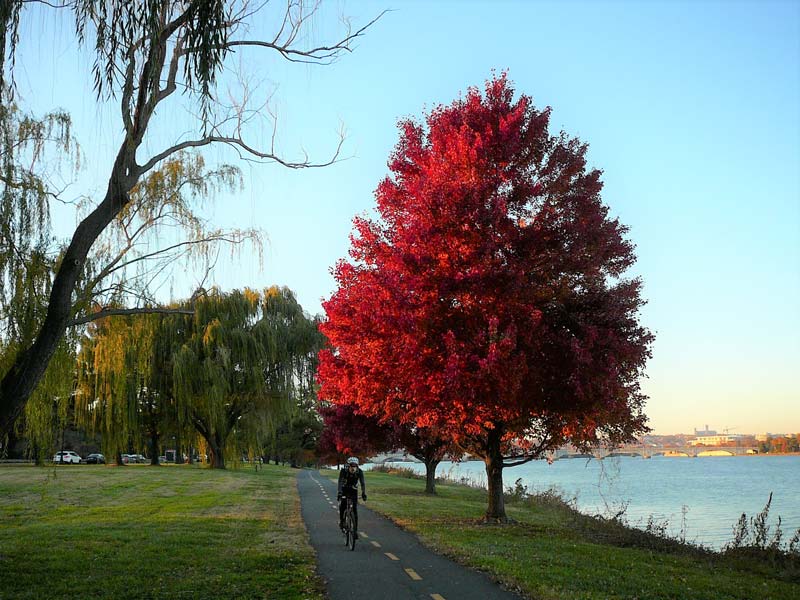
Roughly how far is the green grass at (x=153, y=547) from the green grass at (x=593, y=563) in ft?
9.72

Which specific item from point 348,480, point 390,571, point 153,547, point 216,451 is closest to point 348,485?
point 348,480

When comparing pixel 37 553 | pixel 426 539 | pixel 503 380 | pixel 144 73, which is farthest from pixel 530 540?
pixel 144 73

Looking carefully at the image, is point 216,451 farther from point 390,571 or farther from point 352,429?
point 390,571

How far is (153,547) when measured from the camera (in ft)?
41.7

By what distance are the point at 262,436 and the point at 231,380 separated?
393 centimetres

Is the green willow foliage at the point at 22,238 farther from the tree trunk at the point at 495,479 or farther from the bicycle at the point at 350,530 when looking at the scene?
the tree trunk at the point at 495,479

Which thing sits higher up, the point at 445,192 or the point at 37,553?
the point at 445,192

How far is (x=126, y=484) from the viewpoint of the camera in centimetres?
3006

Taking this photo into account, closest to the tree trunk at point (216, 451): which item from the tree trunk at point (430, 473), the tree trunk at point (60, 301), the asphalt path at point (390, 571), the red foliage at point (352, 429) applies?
the red foliage at point (352, 429)

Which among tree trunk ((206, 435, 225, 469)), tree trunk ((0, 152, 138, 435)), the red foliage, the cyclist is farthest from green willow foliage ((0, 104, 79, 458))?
tree trunk ((206, 435, 225, 469))

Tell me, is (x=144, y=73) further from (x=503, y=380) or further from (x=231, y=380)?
(x=231, y=380)

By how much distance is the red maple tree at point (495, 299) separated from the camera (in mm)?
15484

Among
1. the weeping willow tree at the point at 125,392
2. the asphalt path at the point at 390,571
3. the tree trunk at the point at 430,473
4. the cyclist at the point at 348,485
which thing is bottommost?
the tree trunk at the point at 430,473

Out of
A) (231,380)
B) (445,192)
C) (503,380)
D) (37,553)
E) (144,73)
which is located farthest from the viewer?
(231,380)
